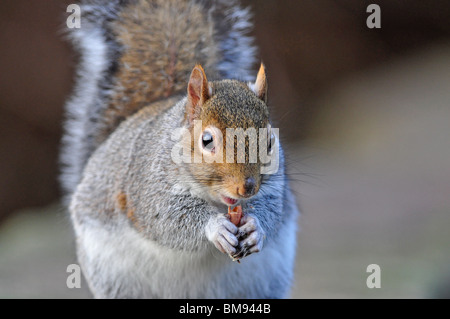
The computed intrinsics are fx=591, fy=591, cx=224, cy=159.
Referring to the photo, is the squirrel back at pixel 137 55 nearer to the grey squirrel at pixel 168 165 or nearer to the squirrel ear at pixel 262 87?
the grey squirrel at pixel 168 165

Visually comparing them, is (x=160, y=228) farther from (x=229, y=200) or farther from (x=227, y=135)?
(x=227, y=135)

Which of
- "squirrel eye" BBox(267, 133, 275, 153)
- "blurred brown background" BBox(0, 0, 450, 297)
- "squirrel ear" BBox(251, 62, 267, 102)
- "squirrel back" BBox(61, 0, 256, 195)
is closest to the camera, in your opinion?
"squirrel eye" BBox(267, 133, 275, 153)

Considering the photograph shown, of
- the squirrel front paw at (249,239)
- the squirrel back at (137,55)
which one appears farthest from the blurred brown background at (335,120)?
the squirrel front paw at (249,239)

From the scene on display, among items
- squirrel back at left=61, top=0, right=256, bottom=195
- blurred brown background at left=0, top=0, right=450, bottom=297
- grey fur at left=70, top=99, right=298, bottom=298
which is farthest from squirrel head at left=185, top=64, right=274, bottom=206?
blurred brown background at left=0, top=0, right=450, bottom=297

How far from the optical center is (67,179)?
2.57 meters

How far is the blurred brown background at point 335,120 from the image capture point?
11.1ft

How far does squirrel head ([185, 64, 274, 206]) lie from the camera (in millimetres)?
1482

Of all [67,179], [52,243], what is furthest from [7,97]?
[67,179]

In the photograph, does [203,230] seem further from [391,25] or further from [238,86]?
[391,25]

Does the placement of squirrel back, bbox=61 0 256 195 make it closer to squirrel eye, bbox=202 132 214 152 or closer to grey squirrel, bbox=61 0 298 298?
grey squirrel, bbox=61 0 298 298

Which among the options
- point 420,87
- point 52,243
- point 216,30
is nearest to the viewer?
point 216,30

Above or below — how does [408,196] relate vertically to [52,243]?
above

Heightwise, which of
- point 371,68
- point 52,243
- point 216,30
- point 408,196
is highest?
point 371,68

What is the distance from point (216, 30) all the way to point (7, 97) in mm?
1899
